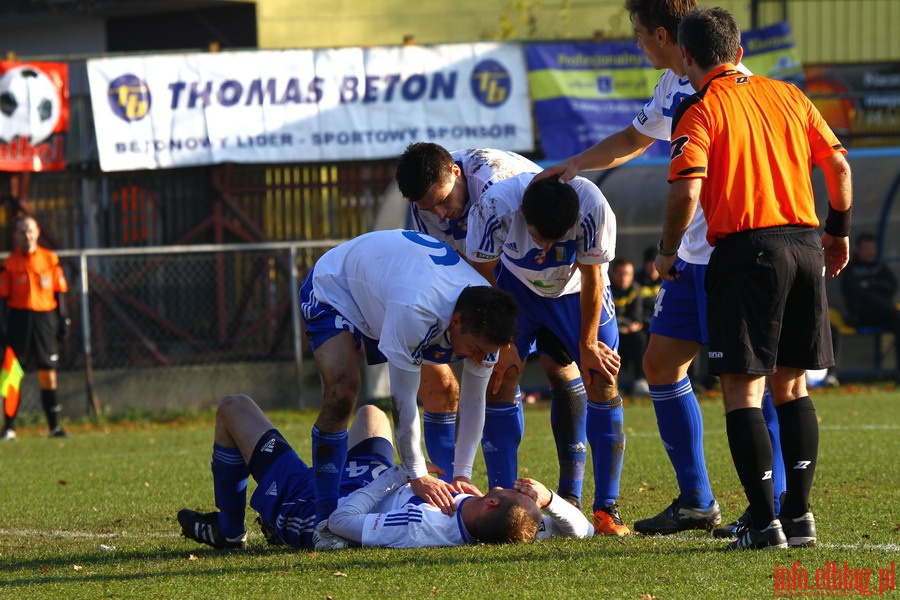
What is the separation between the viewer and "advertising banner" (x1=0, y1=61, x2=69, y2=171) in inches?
644

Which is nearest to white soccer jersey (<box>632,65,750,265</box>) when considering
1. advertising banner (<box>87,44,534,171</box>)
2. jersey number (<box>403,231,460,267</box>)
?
jersey number (<box>403,231,460,267</box>)

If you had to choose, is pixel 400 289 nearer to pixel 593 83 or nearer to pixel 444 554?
pixel 444 554

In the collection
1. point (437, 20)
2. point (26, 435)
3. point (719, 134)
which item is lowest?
point (26, 435)

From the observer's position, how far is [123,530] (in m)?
7.00

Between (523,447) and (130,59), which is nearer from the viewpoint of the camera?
(523,447)

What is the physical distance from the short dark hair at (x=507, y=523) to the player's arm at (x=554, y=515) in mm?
89

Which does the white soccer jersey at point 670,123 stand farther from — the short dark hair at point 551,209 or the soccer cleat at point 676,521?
the soccer cleat at point 676,521

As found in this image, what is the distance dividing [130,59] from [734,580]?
13729 mm

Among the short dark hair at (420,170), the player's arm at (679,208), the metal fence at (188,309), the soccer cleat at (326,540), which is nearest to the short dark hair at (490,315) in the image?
the player's arm at (679,208)

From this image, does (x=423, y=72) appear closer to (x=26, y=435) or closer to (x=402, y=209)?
(x=402, y=209)

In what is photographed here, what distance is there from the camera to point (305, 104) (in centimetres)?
1734

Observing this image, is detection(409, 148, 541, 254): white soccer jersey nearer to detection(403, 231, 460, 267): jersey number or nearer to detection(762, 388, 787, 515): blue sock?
detection(403, 231, 460, 267): jersey number

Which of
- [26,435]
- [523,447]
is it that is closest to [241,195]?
[26,435]

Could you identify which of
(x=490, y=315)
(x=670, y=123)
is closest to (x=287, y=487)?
(x=490, y=315)
